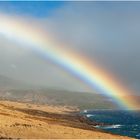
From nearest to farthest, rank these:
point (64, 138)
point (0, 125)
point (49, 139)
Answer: point (49, 139) → point (64, 138) → point (0, 125)

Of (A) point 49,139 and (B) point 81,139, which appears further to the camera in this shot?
(B) point 81,139

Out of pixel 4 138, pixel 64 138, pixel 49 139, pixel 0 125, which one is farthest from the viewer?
pixel 0 125

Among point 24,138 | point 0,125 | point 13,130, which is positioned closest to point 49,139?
point 24,138

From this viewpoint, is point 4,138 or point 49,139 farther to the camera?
point 49,139

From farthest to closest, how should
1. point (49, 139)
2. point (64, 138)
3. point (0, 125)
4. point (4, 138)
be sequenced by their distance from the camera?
point (0, 125), point (64, 138), point (49, 139), point (4, 138)

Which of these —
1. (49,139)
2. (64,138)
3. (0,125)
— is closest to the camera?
(49,139)

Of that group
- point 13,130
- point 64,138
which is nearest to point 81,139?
Result: point 64,138

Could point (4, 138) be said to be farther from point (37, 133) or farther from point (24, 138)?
point (37, 133)

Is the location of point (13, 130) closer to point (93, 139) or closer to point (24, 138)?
point (24, 138)
